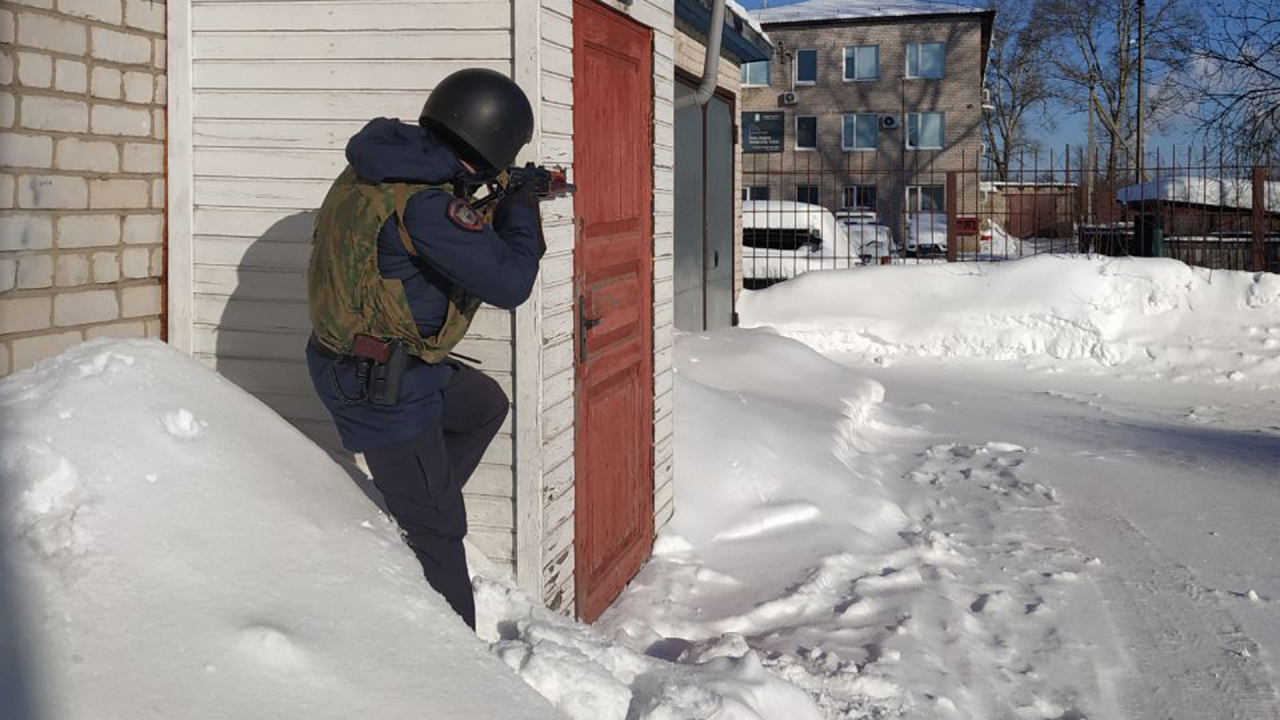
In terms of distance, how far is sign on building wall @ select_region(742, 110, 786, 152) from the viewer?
44.3 meters

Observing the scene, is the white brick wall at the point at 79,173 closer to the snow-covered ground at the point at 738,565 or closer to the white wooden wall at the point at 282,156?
the white wooden wall at the point at 282,156

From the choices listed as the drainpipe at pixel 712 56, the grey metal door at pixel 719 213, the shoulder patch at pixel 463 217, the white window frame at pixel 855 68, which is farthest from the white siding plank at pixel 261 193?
the white window frame at pixel 855 68

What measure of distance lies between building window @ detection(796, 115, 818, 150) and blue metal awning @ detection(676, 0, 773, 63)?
95.4 feet

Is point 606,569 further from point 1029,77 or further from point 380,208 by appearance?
point 1029,77

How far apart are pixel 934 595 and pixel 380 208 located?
3.45 meters

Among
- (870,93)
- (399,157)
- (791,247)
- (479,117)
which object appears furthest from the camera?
(870,93)

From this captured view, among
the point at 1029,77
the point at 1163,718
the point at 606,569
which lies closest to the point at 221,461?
the point at 606,569

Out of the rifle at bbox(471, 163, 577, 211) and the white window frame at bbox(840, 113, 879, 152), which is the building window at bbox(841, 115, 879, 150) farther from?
the rifle at bbox(471, 163, 577, 211)

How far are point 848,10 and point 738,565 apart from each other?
40327 mm

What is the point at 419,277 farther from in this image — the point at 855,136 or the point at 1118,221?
the point at 855,136

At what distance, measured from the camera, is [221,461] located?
3170mm

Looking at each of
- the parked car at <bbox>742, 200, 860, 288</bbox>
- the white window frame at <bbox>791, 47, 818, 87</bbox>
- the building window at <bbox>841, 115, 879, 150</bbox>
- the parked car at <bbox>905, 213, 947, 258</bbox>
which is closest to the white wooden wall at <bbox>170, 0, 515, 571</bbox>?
the parked car at <bbox>742, 200, 860, 288</bbox>

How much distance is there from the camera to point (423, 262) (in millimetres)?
3439

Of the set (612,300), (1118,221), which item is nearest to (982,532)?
(612,300)
